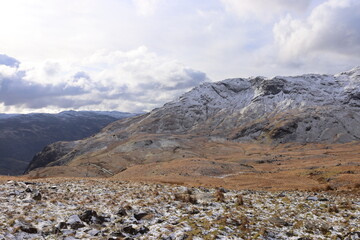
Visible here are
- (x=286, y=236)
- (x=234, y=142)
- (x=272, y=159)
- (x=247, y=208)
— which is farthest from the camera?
(x=234, y=142)

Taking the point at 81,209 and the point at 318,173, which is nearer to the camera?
the point at 81,209

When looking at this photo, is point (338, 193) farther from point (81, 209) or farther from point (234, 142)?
point (234, 142)

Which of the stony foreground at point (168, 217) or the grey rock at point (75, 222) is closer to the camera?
the stony foreground at point (168, 217)

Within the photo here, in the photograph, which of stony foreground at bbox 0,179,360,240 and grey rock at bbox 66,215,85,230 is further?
grey rock at bbox 66,215,85,230

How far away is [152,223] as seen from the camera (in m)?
15.2

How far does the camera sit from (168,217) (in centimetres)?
1627

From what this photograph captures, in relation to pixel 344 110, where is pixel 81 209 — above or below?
below

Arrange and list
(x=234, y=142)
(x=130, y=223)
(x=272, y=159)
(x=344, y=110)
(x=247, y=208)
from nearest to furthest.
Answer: (x=130, y=223) → (x=247, y=208) → (x=272, y=159) → (x=234, y=142) → (x=344, y=110)

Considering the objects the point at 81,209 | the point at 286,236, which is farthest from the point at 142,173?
the point at 286,236

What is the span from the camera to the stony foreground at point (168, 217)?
1337cm

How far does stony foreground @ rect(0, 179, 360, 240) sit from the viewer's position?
43.9 ft

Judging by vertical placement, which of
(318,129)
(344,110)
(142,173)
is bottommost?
(142,173)

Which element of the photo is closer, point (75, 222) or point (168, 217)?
point (75, 222)

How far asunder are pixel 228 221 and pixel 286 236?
2966 mm
